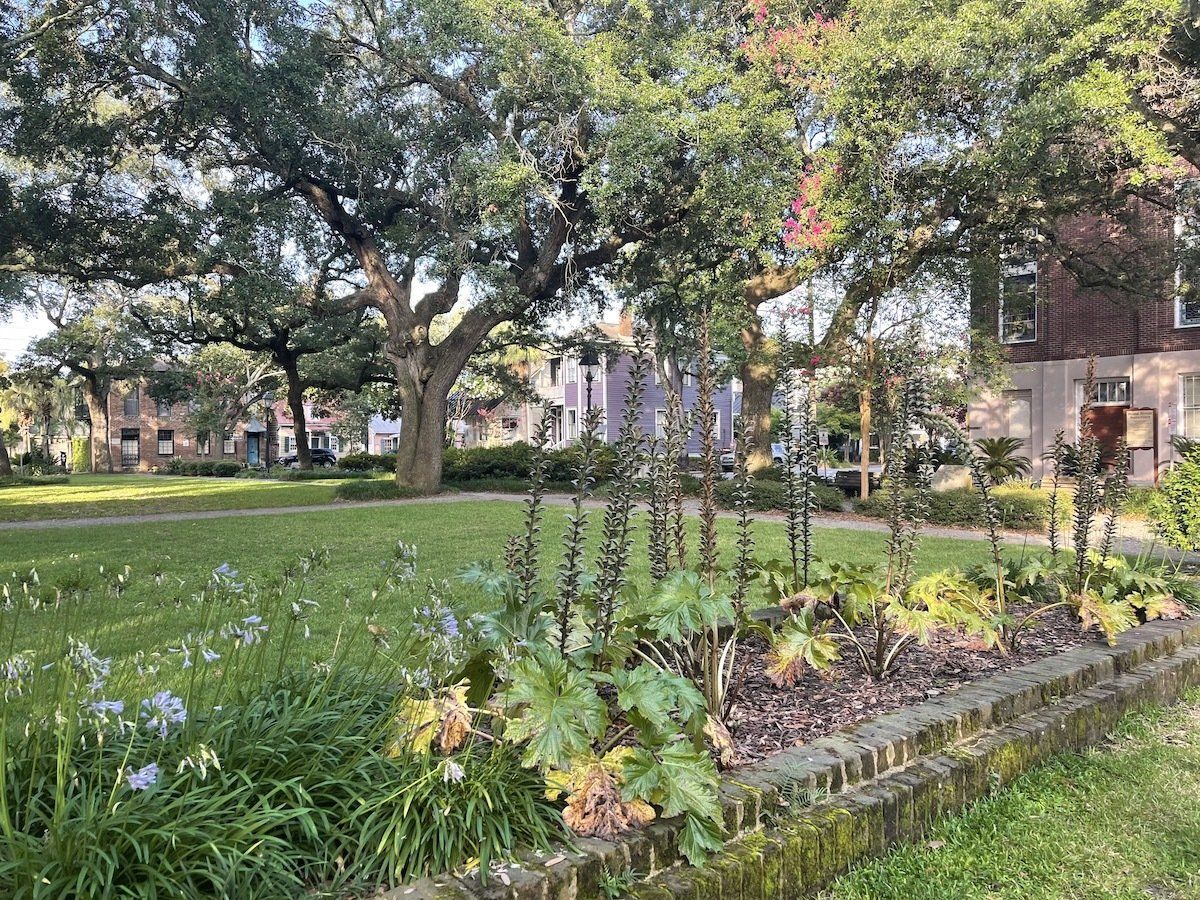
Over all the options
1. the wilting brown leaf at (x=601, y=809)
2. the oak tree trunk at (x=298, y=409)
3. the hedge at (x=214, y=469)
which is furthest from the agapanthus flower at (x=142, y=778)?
the hedge at (x=214, y=469)

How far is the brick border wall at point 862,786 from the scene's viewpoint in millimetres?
1647

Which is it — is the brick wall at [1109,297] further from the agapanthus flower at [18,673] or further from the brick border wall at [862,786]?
the agapanthus flower at [18,673]

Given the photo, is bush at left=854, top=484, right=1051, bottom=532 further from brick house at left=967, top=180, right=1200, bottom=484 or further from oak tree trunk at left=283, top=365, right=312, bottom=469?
oak tree trunk at left=283, top=365, right=312, bottom=469

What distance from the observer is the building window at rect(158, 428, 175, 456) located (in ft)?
146

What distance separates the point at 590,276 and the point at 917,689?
1638 centimetres

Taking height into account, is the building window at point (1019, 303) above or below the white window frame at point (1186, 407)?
above

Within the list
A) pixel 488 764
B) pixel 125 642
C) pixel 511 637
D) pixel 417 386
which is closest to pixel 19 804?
pixel 488 764

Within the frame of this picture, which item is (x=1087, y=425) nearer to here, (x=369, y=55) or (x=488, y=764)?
(x=488, y=764)

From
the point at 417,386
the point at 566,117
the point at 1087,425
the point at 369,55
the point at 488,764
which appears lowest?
the point at 488,764

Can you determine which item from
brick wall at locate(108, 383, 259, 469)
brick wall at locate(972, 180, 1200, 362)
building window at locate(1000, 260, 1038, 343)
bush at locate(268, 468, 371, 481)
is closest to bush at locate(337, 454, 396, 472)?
bush at locate(268, 468, 371, 481)

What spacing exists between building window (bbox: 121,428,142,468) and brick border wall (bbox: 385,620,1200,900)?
51.0 meters

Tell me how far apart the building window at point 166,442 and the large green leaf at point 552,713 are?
165ft

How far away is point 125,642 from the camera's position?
4.17 meters

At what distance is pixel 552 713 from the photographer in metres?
1.82
